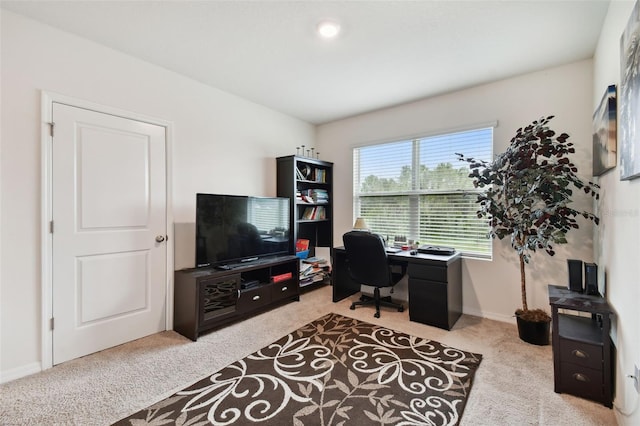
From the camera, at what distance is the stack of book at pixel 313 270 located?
3797 mm

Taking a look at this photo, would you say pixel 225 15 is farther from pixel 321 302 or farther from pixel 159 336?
pixel 321 302

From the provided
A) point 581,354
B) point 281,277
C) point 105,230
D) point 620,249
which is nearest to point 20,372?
point 105,230

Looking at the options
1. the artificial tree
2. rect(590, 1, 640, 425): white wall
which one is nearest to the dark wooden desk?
the artificial tree

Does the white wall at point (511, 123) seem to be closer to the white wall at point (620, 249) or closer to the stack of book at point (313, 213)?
the white wall at point (620, 249)

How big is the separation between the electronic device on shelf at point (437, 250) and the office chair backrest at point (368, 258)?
0.54 metres

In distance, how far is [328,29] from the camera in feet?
6.96

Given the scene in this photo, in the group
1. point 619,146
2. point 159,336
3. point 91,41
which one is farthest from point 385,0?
point 159,336

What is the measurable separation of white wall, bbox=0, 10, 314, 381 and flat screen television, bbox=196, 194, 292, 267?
35 cm

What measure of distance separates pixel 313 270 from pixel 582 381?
9.17ft

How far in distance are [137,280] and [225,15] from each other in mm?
2319

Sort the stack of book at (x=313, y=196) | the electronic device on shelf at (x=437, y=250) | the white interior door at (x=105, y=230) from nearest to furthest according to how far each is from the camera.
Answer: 1. the white interior door at (x=105, y=230)
2. the electronic device on shelf at (x=437, y=250)
3. the stack of book at (x=313, y=196)

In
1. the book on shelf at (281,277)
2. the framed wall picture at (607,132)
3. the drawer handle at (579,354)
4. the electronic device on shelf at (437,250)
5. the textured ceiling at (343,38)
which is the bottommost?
the drawer handle at (579,354)

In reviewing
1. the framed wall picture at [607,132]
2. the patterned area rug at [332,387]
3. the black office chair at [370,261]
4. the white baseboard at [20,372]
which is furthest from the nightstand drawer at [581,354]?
the white baseboard at [20,372]

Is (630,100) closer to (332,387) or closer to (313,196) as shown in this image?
(332,387)
